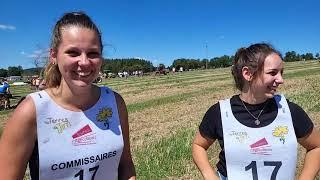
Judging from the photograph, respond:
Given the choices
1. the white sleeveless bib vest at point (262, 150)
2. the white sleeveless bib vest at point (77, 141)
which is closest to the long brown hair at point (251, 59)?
the white sleeveless bib vest at point (262, 150)

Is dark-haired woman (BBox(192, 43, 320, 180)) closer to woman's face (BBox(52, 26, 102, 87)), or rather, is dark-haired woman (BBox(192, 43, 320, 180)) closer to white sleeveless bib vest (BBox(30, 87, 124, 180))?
white sleeveless bib vest (BBox(30, 87, 124, 180))

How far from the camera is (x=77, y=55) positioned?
264 centimetres

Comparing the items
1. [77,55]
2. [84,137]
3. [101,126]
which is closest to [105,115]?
[101,126]

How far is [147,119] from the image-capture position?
48.3ft

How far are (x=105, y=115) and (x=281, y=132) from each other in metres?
1.36

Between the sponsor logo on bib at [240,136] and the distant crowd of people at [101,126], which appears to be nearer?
the distant crowd of people at [101,126]

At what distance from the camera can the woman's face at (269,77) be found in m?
3.37

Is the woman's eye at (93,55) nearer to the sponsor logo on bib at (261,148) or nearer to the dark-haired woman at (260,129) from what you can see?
the dark-haired woman at (260,129)

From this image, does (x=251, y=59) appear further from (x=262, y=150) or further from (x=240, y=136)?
(x=262, y=150)

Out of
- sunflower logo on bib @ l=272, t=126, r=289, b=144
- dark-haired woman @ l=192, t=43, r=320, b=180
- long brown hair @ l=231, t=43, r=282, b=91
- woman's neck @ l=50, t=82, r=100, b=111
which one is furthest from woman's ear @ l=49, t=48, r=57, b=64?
sunflower logo on bib @ l=272, t=126, r=289, b=144

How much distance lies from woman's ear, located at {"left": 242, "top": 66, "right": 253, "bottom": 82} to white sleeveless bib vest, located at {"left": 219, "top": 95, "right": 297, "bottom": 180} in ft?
1.14

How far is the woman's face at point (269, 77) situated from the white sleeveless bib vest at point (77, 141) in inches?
48.7

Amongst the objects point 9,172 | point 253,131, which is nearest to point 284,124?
point 253,131

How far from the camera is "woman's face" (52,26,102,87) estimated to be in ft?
8.63
